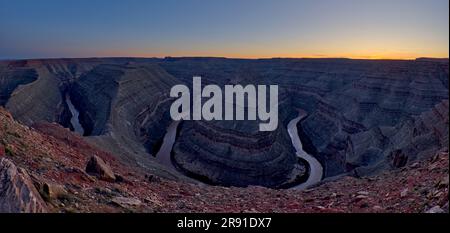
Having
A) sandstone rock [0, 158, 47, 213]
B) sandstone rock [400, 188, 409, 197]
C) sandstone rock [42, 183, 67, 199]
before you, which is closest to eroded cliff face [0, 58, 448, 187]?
sandstone rock [400, 188, 409, 197]

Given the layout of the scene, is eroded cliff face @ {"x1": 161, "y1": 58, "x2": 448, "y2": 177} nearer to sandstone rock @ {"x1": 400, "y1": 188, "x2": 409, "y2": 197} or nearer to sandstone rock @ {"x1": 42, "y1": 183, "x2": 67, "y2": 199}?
sandstone rock @ {"x1": 400, "y1": 188, "x2": 409, "y2": 197}

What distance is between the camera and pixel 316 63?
312ft

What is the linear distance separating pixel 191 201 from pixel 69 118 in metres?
57.1

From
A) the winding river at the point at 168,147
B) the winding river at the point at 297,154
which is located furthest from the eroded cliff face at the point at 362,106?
the winding river at the point at 168,147

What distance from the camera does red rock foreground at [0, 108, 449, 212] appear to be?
27.0ft

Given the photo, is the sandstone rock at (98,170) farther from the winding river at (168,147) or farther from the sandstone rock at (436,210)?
the winding river at (168,147)

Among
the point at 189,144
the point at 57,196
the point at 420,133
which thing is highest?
the point at 57,196

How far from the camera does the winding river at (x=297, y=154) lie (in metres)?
37.8

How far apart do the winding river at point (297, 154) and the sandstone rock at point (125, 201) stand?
23111mm

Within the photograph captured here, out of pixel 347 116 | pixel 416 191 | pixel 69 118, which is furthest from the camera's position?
pixel 69 118

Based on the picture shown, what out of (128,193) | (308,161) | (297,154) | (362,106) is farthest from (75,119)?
(128,193)

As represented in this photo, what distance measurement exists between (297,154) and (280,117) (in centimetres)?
1817
